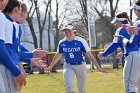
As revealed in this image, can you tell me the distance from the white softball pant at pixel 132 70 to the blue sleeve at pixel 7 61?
3.73 metres

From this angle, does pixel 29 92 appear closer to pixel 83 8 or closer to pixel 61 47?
pixel 61 47

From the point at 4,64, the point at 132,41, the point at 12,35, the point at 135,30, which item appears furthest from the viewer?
the point at 132,41

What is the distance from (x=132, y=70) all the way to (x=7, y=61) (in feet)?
12.9

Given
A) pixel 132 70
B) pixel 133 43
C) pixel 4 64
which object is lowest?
pixel 132 70

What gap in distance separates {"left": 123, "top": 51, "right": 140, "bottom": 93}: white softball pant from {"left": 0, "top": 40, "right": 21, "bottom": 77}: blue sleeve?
3729mm

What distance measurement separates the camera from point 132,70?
25.7 feet

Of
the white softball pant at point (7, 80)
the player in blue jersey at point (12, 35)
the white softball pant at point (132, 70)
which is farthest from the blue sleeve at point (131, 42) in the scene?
the white softball pant at point (7, 80)

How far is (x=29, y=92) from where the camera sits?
14.8m

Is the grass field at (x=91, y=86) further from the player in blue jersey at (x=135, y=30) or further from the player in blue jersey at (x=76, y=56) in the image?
the player in blue jersey at (x=135, y=30)

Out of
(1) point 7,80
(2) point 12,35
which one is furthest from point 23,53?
(1) point 7,80

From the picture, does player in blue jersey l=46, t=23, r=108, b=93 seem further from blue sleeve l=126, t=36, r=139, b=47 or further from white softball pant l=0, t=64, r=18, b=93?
white softball pant l=0, t=64, r=18, b=93

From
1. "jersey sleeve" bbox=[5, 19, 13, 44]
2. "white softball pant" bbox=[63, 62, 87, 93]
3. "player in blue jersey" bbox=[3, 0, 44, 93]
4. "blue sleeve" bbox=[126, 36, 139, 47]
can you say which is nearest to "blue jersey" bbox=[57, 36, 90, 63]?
"white softball pant" bbox=[63, 62, 87, 93]

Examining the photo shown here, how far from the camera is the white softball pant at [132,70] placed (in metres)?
7.83

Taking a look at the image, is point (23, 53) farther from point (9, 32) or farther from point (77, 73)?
point (77, 73)
